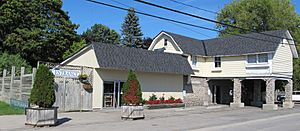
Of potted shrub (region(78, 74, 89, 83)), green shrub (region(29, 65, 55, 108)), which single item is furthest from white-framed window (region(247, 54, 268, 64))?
green shrub (region(29, 65, 55, 108))

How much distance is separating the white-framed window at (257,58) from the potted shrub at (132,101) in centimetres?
1729

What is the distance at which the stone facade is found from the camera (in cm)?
3400

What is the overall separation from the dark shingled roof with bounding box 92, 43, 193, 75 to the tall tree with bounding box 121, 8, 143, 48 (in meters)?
35.8

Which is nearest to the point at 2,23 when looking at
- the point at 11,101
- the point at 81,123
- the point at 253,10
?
the point at 11,101

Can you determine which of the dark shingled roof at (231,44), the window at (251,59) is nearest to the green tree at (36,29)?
the dark shingled roof at (231,44)

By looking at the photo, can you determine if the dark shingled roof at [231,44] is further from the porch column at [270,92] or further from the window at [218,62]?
the porch column at [270,92]

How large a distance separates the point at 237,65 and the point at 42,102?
77.8 feet

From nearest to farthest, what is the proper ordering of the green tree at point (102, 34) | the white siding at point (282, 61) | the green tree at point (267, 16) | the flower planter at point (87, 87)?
the flower planter at point (87, 87)
the white siding at point (282, 61)
the green tree at point (267, 16)
the green tree at point (102, 34)

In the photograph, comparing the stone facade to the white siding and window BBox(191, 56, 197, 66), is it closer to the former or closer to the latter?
window BBox(191, 56, 197, 66)

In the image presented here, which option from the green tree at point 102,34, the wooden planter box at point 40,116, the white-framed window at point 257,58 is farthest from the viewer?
the green tree at point 102,34

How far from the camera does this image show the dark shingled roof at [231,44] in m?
33.0

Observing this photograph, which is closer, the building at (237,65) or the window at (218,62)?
the building at (237,65)

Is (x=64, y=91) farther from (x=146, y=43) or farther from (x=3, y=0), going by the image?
(x=146, y=43)

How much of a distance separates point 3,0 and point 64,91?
24092 mm
